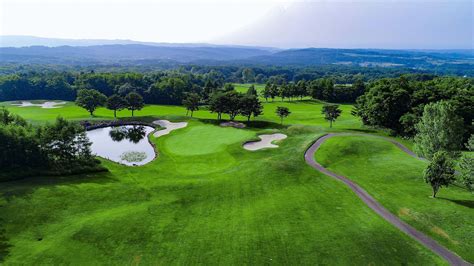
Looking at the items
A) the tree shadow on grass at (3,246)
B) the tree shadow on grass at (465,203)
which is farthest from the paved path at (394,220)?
the tree shadow on grass at (3,246)

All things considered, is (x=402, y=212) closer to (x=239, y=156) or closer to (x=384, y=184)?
(x=384, y=184)

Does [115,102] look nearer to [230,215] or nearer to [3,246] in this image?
[3,246]

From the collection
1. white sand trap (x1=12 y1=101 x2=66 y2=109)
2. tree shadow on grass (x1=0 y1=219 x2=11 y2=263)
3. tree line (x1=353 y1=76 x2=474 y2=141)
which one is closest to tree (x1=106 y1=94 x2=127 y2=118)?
white sand trap (x1=12 y1=101 x2=66 y2=109)

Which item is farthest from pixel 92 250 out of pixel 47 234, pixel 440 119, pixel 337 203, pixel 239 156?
pixel 440 119

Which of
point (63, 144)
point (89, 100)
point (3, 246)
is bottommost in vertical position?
point (3, 246)

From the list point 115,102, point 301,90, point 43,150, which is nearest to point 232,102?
point 115,102

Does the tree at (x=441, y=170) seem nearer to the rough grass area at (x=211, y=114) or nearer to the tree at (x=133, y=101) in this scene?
the rough grass area at (x=211, y=114)
